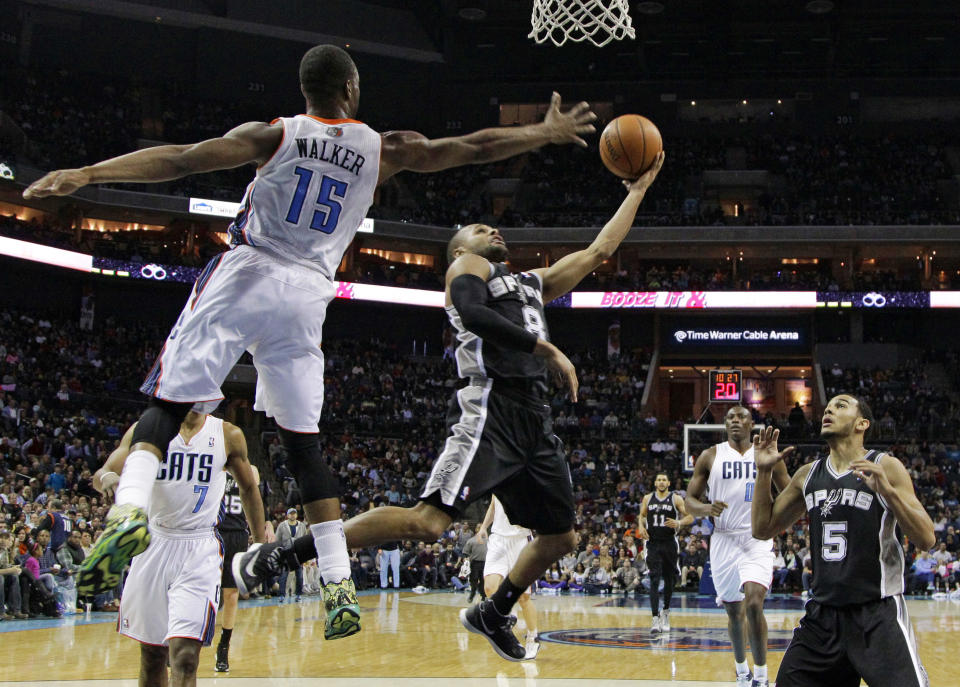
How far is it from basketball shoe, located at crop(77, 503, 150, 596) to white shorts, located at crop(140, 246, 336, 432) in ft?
1.84

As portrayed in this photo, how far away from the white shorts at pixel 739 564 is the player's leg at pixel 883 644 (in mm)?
3603

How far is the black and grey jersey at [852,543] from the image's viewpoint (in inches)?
194

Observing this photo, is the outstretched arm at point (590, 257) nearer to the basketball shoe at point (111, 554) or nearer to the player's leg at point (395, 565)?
the basketball shoe at point (111, 554)

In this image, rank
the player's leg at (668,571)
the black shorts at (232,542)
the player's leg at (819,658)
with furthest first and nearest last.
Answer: the player's leg at (668,571), the black shorts at (232,542), the player's leg at (819,658)

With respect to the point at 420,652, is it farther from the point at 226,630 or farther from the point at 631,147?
the point at 631,147

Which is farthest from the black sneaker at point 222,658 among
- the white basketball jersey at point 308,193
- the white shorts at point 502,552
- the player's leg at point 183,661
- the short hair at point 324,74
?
the short hair at point 324,74

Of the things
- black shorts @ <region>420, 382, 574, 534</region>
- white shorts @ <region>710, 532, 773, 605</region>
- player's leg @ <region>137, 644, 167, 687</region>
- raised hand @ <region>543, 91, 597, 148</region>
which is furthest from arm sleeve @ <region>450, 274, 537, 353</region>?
white shorts @ <region>710, 532, 773, 605</region>

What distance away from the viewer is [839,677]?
4902 mm

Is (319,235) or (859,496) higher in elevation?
(319,235)

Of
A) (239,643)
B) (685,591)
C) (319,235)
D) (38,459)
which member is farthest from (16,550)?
(685,591)

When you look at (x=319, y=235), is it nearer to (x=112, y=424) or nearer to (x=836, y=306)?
(x=112, y=424)

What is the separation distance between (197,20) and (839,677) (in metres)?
38.2

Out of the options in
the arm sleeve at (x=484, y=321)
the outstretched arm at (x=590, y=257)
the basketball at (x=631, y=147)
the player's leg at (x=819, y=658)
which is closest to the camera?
the player's leg at (x=819, y=658)

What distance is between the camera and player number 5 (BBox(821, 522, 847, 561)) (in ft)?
16.5
